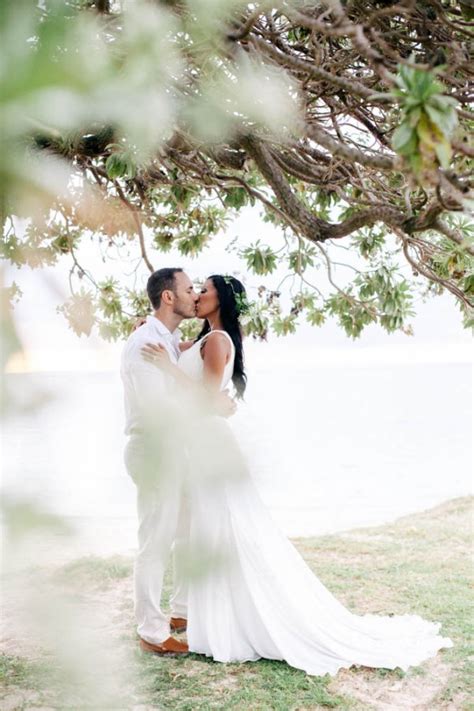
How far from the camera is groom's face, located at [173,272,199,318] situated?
12.3 feet

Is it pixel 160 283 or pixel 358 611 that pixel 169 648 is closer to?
pixel 358 611

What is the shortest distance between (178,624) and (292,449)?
163 inches

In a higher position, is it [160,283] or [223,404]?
[223,404]

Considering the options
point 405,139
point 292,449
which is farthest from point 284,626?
point 292,449

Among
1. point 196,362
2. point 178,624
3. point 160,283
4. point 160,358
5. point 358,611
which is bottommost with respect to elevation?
point 358,611

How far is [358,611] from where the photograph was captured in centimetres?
473

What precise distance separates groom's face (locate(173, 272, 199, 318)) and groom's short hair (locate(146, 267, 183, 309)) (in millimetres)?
20

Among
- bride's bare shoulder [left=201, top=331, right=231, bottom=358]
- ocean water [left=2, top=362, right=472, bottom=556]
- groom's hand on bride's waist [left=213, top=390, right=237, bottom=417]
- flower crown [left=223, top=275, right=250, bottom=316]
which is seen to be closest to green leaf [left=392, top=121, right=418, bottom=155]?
ocean water [left=2, top=362, right=472, bottom=556]

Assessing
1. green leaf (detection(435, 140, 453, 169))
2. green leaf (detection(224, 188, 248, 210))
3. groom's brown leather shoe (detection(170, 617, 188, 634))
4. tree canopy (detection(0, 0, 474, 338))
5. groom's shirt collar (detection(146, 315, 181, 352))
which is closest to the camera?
tree canopy (detection(0, 0, 474, 338))

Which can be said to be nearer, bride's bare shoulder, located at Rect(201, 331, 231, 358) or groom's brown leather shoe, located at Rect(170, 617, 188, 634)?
bride's bare shoulder, located at Rect(201, 331, 231, 358)

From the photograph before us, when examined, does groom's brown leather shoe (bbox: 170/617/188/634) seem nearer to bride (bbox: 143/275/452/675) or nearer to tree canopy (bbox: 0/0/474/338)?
bride (bbox: 143/275/452/675)

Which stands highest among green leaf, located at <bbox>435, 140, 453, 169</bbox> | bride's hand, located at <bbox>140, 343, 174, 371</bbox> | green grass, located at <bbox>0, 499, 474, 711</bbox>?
green leaf, located at <bbox>435, 140, 453, 169</bbox>

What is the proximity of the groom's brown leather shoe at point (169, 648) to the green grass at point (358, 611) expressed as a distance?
6 cm

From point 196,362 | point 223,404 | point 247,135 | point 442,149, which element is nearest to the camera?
point 223,404
